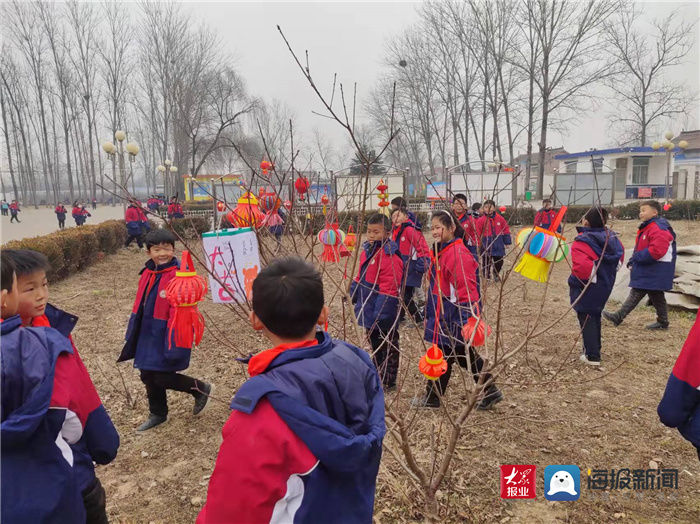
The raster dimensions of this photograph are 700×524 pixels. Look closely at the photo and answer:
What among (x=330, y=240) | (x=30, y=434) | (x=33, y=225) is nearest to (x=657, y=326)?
(x=330, y=240)

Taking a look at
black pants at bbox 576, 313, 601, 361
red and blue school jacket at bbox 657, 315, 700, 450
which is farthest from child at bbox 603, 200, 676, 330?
red and blue school jacket at bbox 657, 315, 700, 450

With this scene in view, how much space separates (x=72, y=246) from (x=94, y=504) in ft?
31.3

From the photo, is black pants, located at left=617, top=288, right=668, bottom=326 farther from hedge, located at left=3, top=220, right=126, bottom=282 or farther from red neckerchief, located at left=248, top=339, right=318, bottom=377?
hedge, located at left=3, top=220, right=126, bottom=282

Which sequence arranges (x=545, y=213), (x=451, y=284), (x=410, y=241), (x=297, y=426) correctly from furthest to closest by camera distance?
(x=545, y=213)
(x=410, y=241)
(x=451, y=284)
(x=297, y=426)

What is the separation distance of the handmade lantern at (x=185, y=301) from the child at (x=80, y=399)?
120 centimetres

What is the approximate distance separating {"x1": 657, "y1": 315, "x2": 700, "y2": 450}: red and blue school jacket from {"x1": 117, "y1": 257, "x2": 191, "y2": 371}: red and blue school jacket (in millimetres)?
2812

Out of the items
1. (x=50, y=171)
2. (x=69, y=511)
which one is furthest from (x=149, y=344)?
(x=50, y=171)

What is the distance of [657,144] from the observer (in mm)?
19359

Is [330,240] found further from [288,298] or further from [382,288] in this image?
[288,298]

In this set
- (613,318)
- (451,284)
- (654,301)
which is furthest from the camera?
(613,318)

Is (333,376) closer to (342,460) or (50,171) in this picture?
(342,460)

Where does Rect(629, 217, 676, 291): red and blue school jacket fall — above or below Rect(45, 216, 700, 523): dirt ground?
above

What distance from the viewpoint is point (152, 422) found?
3.48 m

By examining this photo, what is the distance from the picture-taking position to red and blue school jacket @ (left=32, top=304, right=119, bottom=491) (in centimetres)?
140
